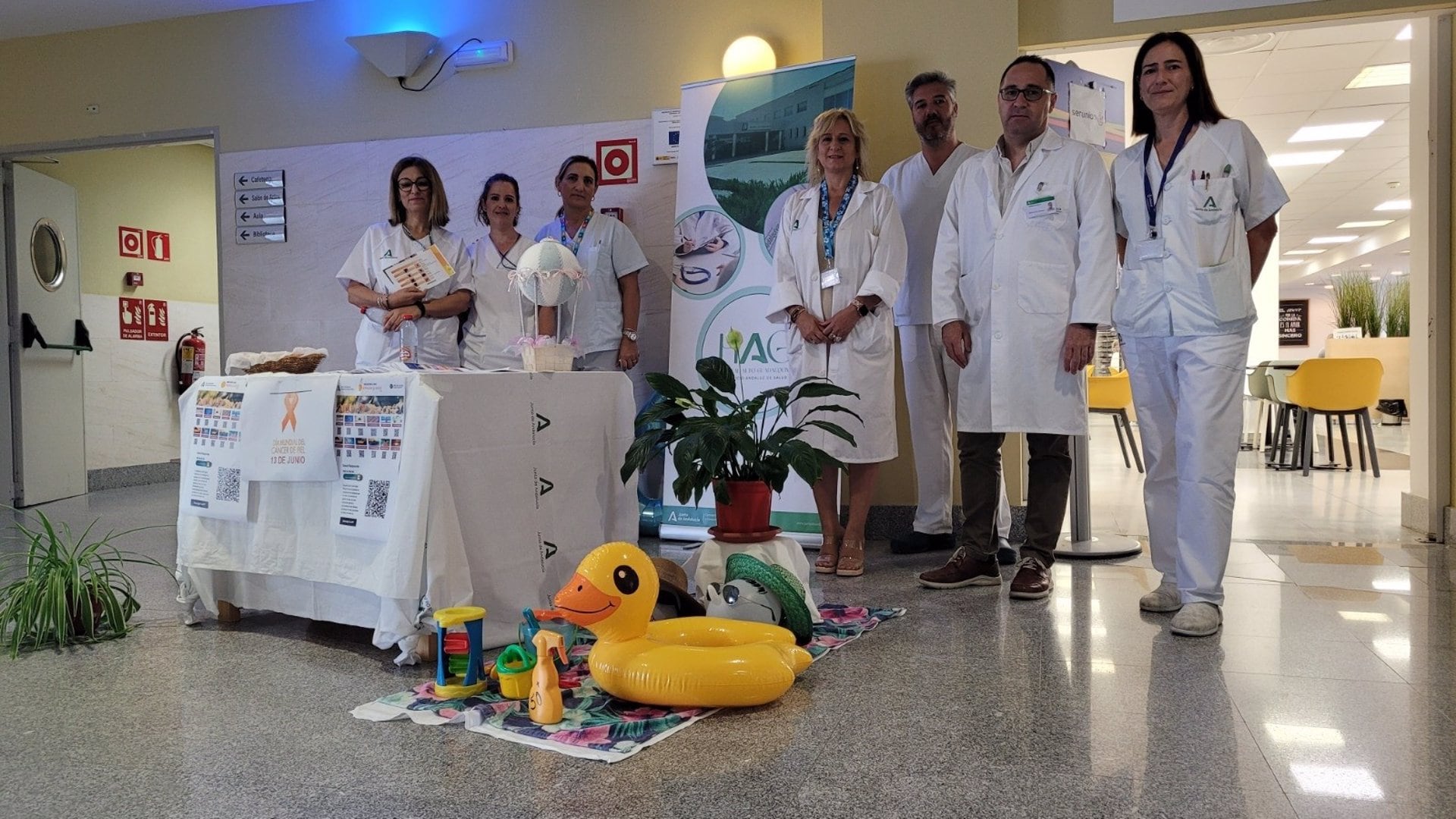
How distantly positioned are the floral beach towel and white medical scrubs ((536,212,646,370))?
233 cm

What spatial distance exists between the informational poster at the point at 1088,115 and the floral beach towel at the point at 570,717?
2728mm

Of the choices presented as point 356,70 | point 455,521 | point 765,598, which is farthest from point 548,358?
point 356,70

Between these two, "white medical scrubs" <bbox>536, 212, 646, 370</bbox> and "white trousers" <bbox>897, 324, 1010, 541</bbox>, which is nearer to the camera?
"white trousers" <bbox>897, 324, 1010, 541</bbox>

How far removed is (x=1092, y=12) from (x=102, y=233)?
6.50 metres

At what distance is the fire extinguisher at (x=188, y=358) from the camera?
7621 mm

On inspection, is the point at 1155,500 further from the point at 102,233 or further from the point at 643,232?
the point at 102,233

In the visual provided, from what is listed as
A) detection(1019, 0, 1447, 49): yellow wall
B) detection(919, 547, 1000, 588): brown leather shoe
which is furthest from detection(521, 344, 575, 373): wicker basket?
detection(1019, 0, 1447, 49): yellow wall

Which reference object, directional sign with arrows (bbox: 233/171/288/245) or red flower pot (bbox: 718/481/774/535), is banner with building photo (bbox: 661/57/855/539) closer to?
red flower pot (bbox: 718/481/774/535)

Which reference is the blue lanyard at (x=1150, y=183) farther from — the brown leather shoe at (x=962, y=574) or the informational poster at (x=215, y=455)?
the informational poster at (x=215, y=455)

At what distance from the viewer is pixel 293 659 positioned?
2543mm

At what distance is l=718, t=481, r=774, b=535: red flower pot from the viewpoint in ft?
8.98

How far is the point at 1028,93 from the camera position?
3094mm

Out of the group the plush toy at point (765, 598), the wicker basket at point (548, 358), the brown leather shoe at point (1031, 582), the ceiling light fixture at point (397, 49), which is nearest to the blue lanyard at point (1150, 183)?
the brown leather shoe at point (1031, 582)

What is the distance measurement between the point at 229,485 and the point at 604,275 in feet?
6.76
